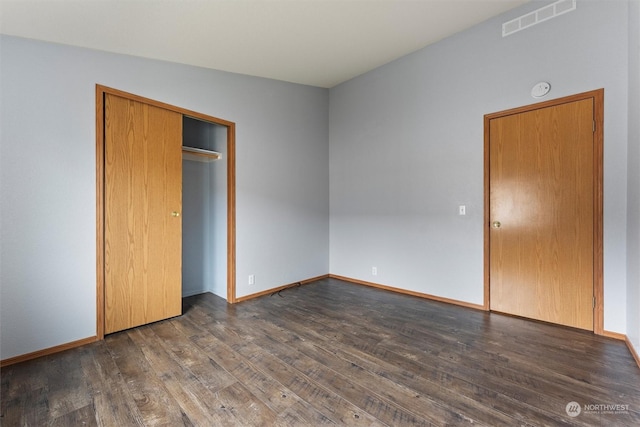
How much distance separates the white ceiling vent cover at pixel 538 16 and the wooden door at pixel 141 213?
341cm

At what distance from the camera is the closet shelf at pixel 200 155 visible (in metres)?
3.42

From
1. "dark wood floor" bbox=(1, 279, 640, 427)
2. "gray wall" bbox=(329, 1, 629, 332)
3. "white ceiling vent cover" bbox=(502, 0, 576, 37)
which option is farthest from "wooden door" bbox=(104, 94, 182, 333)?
"white ceiling vent cover" bbox=(502, 0, 576, 37)

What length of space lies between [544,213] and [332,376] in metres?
2.44

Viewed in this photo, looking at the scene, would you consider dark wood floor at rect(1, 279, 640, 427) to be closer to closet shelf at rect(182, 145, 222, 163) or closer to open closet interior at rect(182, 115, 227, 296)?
open closet interior at rect(182, 115, 227, 296)

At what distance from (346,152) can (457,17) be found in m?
2.09

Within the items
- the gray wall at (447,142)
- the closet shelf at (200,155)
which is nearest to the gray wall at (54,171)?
the closet shelf at (200,155)

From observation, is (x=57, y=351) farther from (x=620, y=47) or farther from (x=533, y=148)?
(x=620, y=47)

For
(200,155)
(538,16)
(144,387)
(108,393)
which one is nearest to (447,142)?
(538,16)

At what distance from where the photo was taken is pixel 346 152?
4430mm

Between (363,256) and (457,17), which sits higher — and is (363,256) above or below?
below

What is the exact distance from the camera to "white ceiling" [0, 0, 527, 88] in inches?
82.3

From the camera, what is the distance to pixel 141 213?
2742 millimetres

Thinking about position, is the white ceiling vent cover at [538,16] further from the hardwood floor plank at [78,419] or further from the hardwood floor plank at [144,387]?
the hardwood floor plank at [78,419]

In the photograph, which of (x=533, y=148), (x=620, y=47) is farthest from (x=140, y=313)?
(x=620, y=47)
